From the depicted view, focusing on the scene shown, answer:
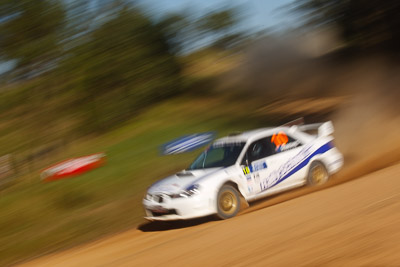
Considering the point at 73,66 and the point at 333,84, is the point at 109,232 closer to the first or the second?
the point at 73,66

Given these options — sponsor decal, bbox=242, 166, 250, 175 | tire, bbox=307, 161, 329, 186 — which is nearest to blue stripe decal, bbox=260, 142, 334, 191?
tire, bbox=307, 161, 329, 186

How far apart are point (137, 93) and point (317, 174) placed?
1811 centimetres

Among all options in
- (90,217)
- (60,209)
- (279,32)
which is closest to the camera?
(90,217)

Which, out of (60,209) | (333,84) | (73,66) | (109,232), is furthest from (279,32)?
(109,232)

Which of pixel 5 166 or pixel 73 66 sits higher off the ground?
pixel 73 66

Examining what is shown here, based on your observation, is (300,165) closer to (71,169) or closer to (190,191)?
(190,191)

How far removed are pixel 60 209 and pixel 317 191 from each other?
718 cm

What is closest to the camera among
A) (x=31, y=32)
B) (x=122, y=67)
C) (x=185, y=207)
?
(x=185, y=207)

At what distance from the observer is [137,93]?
2855cm

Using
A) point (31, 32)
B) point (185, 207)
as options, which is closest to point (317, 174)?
point (185, 207)

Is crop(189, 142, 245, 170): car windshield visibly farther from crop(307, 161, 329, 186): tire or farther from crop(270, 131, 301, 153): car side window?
crop(307, 161, 329, 186): tire

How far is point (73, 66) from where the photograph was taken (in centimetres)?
2273

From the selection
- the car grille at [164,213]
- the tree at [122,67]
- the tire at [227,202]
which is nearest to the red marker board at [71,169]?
the tree at [122,67]

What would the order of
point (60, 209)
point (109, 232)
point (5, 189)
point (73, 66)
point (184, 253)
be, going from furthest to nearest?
point (73, 66) < point (5, 189) < point (60, 209) < point (109, 232) < point (184, 253)
